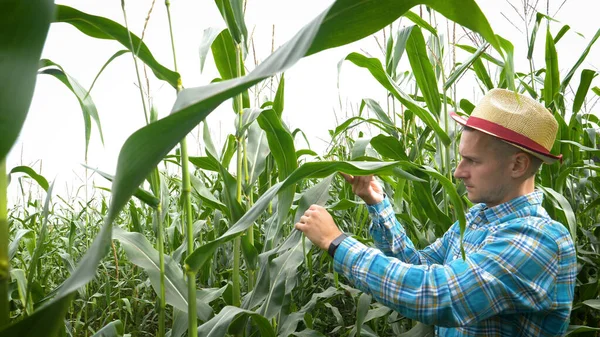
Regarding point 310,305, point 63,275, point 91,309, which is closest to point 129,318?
point 91,309

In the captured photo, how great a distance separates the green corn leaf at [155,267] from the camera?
1281mm

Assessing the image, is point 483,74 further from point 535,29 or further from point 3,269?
point 3,269

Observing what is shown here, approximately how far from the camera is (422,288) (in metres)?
1.41

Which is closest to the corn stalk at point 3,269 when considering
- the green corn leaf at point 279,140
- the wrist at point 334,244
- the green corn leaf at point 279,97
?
the green corn leaf at point 279,140

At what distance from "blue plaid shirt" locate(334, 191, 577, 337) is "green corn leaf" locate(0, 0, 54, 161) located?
3.71ft

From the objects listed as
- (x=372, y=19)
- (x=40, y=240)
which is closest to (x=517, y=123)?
(x=372, y=19)

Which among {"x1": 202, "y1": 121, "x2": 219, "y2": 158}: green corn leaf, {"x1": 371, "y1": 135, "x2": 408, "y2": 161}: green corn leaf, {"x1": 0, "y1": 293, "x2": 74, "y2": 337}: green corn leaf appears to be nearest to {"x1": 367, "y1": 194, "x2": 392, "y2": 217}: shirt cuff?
{"x1": 371, "y1": 135, "x2": 408, "y2": 161}: green corn leaf

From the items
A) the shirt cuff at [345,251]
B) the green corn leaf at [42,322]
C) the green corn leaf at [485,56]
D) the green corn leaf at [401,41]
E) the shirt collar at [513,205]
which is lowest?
the shirt collar at [513,205]

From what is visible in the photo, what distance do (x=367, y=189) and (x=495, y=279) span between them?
48 cm

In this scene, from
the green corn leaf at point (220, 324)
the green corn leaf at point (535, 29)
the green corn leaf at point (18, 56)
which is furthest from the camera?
the green corn leaf at point (535, 29)

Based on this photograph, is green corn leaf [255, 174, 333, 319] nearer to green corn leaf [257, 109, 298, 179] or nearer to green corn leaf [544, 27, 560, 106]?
green corn leaf [257, 109, 298, 179]

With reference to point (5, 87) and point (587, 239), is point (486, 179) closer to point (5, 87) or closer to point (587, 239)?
point (587, 239)

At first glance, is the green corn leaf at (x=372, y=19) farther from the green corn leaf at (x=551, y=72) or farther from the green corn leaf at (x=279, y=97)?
the green corn leaf at (x=551, y=72)

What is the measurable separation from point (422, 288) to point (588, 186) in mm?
1354
